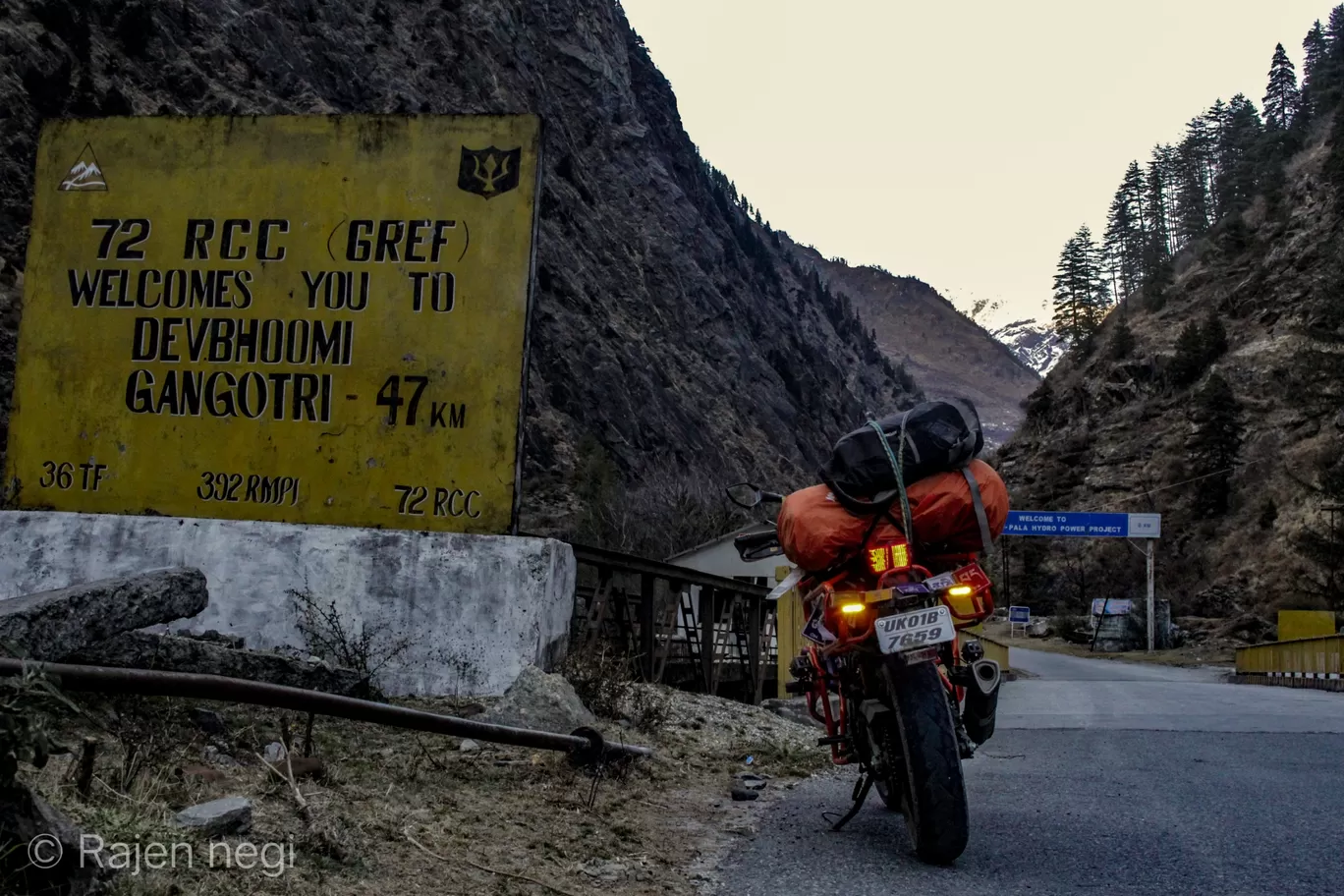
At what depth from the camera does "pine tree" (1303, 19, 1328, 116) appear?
302ft

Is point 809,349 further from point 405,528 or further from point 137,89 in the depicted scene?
point 405,528

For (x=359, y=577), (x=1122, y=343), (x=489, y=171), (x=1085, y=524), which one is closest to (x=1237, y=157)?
(x=1122, y=343)

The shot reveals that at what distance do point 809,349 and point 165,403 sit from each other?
104126 millimetres

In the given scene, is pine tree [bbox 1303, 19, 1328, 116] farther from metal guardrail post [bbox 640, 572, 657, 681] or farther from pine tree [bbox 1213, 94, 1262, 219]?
metal guardrail post [bbox 640, 572, 657, 681]

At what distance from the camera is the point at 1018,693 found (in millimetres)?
20250

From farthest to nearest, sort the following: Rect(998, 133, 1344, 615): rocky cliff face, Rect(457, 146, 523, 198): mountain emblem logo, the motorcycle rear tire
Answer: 1. Rect(998, 133, 1344, 615): rocky cliff face
2. Rect(457, 146, 523, 198): mountain emblem logo
3. the motorcycle rear tire

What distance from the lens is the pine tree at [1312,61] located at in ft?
302

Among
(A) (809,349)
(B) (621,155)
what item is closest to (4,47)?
(B) (621,155)

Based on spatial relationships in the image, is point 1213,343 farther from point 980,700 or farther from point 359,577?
point 980,700

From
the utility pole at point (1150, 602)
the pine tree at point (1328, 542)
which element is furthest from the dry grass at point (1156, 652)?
the pine tree at point (1328, 542)

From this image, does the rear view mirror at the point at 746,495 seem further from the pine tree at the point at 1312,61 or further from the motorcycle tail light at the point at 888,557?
the pine tree at the point at 1312,61

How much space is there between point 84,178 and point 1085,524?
47.2 metres

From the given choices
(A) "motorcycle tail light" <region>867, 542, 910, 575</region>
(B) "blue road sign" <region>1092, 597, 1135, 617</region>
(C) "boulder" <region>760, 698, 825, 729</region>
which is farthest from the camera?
(B) "blue road sign" <region>1092, 597, 1135, 617</region>

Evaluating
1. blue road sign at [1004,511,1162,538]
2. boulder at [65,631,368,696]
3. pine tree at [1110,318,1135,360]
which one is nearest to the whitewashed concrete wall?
boulder at [65,631,368,696]
